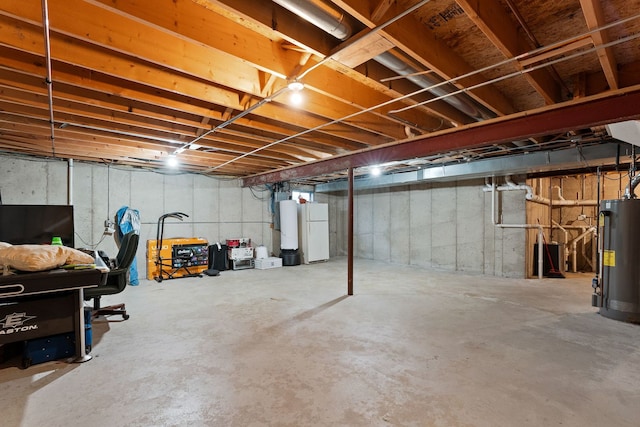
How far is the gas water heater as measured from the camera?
141 inches

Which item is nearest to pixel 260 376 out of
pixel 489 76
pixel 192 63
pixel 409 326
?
pixel 409 326

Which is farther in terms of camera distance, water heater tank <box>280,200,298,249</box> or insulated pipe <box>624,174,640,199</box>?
water heater tank <box>280,200,298,249</box>

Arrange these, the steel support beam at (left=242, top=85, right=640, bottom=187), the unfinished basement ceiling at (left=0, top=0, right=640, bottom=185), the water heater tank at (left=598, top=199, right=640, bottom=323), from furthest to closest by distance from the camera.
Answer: the water heater tank at (left=598, top=199, right=640, bottom=323)
the steel support beam at (left=242, top=85, right=640, bottom=187)
the unfinished basement ceiling at (left=0, top=0, right=640, bottom=185)

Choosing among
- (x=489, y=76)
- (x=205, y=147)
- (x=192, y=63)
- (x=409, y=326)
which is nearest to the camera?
(x=192, y=63)

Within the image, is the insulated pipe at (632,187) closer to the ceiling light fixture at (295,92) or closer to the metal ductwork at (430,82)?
the metal ductwork at (430,82)

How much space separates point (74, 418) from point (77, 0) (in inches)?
98.4

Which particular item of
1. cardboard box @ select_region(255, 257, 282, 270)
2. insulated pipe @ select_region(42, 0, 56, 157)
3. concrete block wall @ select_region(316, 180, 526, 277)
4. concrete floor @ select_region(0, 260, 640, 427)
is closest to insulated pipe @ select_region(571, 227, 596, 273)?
concrete block wall @ select_region(316, 180, 526, 277)

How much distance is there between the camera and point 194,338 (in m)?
3.06

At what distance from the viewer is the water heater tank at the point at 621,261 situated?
358 cm

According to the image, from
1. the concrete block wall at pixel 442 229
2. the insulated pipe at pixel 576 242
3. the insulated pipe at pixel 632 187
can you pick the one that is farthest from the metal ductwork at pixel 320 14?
the insulated pipe at pixel 576 242

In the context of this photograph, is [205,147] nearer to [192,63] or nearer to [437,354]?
[192,63]

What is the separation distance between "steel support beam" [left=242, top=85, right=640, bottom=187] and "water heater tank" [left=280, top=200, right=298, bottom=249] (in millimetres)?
3094

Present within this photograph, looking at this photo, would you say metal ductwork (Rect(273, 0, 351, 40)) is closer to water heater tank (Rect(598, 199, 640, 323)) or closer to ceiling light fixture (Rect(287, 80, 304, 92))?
ceiling light fixture (Rect(287, 80, 304, 92))

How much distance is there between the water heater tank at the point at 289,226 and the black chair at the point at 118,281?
4243 mm
